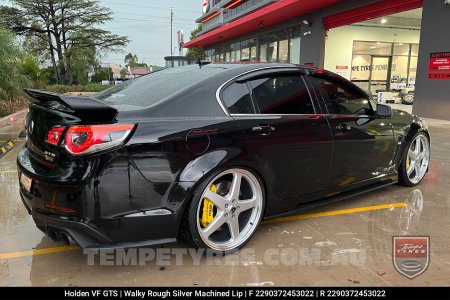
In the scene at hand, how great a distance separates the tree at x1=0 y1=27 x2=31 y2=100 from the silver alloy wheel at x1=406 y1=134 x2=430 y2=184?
10.5 metres

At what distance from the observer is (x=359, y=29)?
19.3m

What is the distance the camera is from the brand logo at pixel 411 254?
2902 millimetres

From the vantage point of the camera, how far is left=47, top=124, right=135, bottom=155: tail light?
249 cm

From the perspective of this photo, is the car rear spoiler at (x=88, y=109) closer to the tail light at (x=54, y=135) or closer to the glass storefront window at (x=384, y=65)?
the tail light at (x=54, y=135)

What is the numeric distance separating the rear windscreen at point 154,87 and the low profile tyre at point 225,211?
77 cm

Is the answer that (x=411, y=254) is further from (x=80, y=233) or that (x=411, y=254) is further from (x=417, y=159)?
(x=80, y=233)

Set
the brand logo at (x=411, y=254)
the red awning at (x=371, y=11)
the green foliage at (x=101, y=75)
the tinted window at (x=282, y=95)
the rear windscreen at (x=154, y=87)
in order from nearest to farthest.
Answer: the brand logo at (x=411, y=254) → the rear windscreen at (x=154, y=87) → the tinted window at (x=282, y=95) → the red awning at (x=371, y=11) → the green foliage at (x=101, y=75)

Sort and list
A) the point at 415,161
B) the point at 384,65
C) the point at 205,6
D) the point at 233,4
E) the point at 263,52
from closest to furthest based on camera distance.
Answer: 1. the point at 415,161
2. the point at 384,65
3. the point at 263,52
4. the point at 233,4
5. the point at 205,6


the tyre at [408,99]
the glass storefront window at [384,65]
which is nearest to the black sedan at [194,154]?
the tyre at [408,99]

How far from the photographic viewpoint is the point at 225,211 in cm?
303

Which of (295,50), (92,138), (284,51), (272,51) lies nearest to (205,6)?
(272,51)

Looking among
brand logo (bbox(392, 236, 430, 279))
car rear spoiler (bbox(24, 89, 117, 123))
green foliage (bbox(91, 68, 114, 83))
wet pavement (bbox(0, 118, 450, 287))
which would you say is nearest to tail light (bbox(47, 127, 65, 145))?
car rear spoiler (bbox(24, 89, 117, 123))

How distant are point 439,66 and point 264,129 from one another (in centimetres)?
1105
